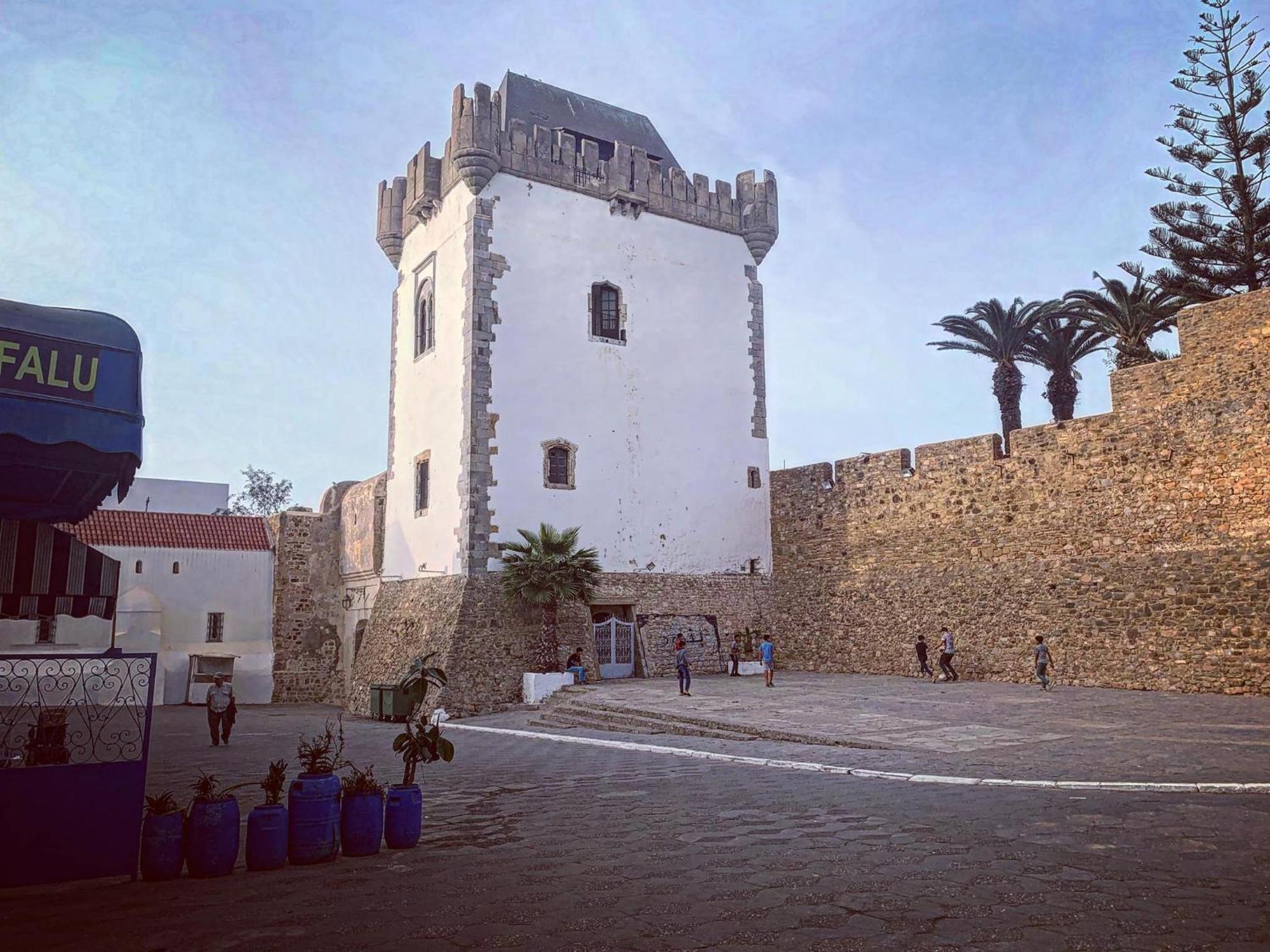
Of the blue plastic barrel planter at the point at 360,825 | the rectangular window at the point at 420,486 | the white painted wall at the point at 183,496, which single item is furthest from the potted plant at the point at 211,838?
the white painted wall at the point at 183,496

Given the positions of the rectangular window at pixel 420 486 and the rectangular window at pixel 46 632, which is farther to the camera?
the rectangular window at pixel 46 632

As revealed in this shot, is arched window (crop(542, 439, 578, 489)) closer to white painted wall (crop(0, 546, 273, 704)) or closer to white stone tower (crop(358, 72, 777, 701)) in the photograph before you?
white stone tower (crop(358, 72, 777, 701))

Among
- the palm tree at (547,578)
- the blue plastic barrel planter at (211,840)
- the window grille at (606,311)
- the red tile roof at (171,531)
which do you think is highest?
the window grille at (606,311)

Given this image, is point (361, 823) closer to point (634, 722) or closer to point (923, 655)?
point (634, 722)

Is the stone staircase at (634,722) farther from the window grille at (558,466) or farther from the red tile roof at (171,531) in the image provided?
the red tile roof at (171,531)

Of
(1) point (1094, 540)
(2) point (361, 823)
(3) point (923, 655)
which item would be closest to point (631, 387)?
(3) point (923, 655)

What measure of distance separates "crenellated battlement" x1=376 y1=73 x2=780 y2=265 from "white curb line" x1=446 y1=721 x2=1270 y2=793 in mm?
12408

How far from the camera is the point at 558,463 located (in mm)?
19766

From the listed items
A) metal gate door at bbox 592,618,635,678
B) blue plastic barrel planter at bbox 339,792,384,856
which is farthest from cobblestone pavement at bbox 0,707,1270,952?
metal gate door at bbox 592,618,635,678

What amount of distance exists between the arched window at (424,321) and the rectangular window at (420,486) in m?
2.61

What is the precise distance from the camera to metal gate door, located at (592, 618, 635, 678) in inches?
770

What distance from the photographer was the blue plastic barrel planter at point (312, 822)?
623 cm

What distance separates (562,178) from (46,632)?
1694cm

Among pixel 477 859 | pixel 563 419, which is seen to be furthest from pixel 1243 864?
pixel 563 419
